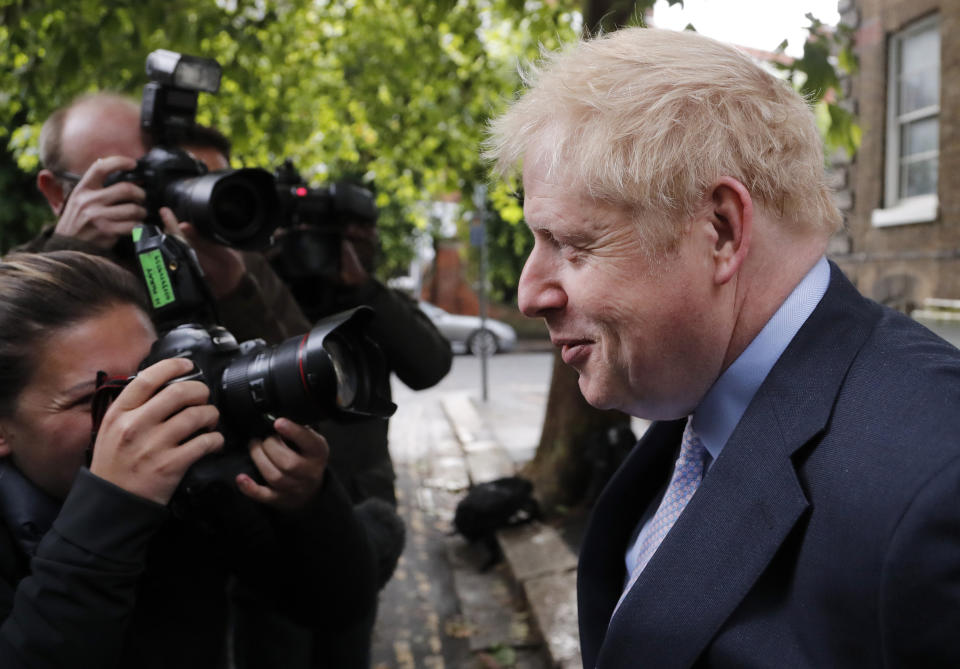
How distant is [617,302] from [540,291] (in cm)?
12

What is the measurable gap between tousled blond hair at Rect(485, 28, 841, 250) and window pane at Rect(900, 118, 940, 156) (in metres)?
7.41

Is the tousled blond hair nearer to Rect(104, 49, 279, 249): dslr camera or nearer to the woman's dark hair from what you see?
the woman's dark hair

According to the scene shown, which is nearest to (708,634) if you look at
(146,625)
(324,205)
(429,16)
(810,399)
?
(810,399)

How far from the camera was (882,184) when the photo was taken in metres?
8.37

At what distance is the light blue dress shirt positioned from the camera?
1211 mm

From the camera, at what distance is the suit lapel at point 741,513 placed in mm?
1056

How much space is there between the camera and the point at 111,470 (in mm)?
1378

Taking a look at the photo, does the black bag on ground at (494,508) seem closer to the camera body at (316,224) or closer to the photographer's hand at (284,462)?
the camera body at (316,224)

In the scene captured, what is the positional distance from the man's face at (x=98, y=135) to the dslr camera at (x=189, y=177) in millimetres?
50

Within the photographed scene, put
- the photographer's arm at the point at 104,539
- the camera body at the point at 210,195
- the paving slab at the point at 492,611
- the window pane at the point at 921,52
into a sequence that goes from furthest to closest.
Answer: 1. the window pane at the point at 921,52
2. the paving slab at the point at 492,611
3. the camera body at the point at 210,195
4. the photographer's arm at the point at 104,539

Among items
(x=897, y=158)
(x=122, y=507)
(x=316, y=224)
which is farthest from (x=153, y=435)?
(x=897, y=158)

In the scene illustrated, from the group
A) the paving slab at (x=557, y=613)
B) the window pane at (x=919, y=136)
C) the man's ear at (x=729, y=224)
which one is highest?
the window pane at (x=919, y=136)

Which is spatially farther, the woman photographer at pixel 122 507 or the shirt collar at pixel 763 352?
the woman photographer at pixel 122 507

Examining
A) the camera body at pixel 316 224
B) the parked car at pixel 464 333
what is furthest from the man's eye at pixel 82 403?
the parked car at pixel 464 333
